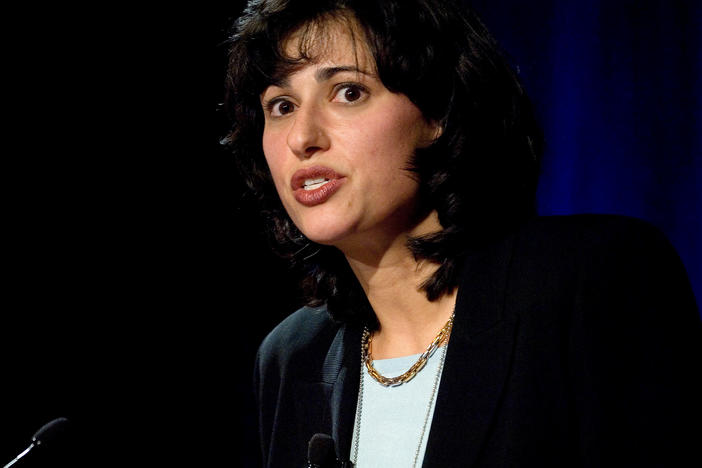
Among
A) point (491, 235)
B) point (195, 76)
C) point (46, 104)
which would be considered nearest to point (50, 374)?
point (46, 104)

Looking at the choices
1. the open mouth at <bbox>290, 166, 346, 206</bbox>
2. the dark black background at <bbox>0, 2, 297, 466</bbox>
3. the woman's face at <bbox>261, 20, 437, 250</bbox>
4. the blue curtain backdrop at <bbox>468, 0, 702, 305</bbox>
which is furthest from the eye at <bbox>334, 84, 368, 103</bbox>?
the dark black background at <bbox>0, 2, 297, 466</bbox>

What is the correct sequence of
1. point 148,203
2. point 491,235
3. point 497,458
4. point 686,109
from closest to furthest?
1. point 497,458
2. point 491,235
3. point 686,109
4. point 148,203

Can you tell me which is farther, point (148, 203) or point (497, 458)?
point (148, 203)

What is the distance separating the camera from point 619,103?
253cm

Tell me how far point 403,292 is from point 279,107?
0.54m

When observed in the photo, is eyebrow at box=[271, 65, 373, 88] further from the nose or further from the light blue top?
the light blue top

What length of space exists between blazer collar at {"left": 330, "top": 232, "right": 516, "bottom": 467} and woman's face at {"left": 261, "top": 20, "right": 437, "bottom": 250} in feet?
0.79

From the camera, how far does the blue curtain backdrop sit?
2.38m

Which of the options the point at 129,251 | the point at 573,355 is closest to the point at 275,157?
the point at 573,355

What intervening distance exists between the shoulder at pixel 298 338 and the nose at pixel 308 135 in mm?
602

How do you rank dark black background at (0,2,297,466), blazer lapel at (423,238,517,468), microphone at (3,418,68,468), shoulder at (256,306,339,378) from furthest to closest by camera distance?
dark black background at (0,2,297,466) < shoulder at (256,306,339,378) < microphone at (3,418,68,468) < blazer lapel at (423,238,517,468)

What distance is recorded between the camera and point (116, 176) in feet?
9.15

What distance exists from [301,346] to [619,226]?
97 centimetres

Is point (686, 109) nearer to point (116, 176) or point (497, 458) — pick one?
point (497, 458)
